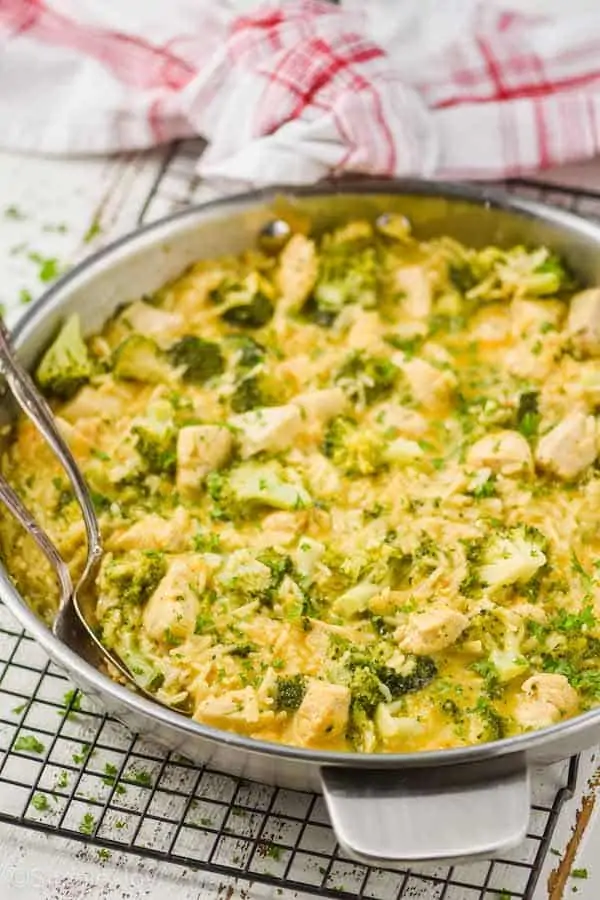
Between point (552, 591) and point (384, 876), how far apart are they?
40.8 inches

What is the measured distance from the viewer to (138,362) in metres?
4.70

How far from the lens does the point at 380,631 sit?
3.86 m

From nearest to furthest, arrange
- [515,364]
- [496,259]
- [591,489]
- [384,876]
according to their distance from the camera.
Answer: [384,876]
[591,489]
[515,364]
[496,259]

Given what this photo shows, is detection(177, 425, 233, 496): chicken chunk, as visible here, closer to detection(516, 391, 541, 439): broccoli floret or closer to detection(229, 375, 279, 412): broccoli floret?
detection(229, 375, 279, 412): broccoli floret

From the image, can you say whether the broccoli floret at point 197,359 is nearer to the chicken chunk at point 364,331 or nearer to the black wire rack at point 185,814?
the chicken chunk at point 364,331

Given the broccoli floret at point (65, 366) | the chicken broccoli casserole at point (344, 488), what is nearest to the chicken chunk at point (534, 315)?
the chicken broccoli casserole at point (344, 488)

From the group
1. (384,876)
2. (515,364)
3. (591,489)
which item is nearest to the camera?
(384,876)

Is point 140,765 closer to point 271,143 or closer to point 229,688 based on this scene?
point 229,688

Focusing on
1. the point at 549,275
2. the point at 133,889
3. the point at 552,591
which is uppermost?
the point at 549,275

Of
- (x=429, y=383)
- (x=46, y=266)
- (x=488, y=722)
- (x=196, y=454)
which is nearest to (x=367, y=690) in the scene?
(x=488, y=722)

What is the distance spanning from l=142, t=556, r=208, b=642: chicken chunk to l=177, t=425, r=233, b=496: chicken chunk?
1.30ft

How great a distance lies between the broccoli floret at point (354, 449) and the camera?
4316 mm

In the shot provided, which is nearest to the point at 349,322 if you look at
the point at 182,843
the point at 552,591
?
the point at 552,591

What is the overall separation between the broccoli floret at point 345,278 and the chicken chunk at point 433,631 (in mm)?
1634
